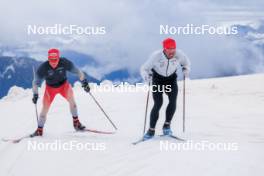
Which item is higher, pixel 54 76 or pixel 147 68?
pixel 147 68

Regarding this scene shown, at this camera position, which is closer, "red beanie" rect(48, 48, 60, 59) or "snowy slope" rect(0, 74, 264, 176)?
"snowy slope" rect(0, 74, 264, 176)

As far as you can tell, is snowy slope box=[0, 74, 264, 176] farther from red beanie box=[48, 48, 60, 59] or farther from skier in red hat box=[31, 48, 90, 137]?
red beanie box=[48, 48, 60, 59]

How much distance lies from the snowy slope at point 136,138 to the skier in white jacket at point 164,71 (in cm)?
81

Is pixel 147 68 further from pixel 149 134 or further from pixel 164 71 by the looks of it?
pixel 149 134

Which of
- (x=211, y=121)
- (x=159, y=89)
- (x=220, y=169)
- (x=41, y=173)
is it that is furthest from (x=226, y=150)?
(x=211, y=121)

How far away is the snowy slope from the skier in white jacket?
809mm

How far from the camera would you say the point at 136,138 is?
32.2ft

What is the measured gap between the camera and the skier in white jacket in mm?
9008

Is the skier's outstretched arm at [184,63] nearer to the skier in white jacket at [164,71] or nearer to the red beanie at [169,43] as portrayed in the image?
the skier in white jacket at [164,71]

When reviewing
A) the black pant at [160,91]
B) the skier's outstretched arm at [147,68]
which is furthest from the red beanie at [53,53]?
the black pant at [160,91]

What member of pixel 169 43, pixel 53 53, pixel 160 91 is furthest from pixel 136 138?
pixel 53 53

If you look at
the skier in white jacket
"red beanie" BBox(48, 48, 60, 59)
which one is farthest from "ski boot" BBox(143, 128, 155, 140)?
"red beanie" BBox(48, 48, 60, 59)

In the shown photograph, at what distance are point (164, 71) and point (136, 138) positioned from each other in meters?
1.67

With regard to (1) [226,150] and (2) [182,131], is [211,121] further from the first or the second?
(1) [226,150]
